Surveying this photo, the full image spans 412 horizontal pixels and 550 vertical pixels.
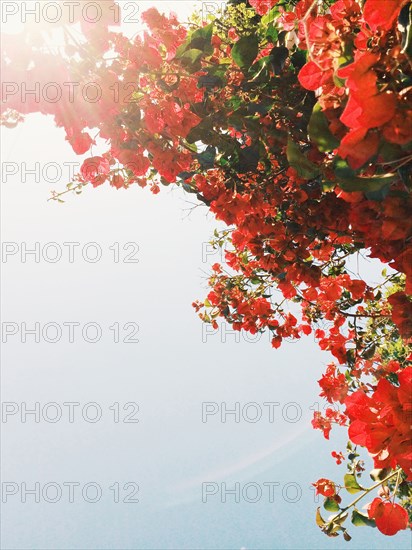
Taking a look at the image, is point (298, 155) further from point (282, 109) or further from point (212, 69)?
point (212, 69)

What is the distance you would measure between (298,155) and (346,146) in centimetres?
37

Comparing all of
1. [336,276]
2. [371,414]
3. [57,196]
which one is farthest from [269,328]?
[371,414]

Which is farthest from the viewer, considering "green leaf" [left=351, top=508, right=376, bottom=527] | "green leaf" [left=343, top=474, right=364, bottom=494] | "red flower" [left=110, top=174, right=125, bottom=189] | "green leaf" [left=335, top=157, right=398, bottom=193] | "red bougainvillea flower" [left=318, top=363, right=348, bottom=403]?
"red bougainvillea flower" [left=318, top=363, right=348, bottom=403]

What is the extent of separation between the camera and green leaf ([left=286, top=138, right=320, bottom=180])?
1264mm

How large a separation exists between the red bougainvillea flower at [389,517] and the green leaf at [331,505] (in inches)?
19.2

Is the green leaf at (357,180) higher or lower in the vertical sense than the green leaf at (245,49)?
lower

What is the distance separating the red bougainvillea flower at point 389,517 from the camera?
58.6 inches

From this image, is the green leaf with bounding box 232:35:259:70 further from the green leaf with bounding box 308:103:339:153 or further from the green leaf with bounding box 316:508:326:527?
the green leaf with bounding box 316:508:326:527

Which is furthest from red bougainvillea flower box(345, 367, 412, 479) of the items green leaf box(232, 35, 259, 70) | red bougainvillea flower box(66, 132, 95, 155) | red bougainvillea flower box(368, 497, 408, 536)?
red bougainvillea flower box(66, 132, 95, 155)

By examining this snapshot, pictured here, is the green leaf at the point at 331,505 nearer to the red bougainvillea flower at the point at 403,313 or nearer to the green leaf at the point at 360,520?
the green leaf at the point at 360,520

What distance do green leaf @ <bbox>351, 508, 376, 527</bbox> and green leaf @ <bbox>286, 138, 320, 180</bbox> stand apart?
1292 millimetres

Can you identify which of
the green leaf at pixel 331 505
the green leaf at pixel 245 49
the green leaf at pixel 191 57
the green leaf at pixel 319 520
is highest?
the green leaf at pixel 191 57

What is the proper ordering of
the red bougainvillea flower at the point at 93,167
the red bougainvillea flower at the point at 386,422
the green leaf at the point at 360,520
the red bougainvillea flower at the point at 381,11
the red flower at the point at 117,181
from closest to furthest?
the red bougainvillea flower at the point at 381,11, the red bougainvillea flower at the point at 386,422, the green leaf at the point at 360,520, the red bougainvillea flower at the point at 93,167, the red flower at the point at 117,181

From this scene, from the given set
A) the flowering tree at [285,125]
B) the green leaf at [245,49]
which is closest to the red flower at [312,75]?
the flowering tree at [285,125]
